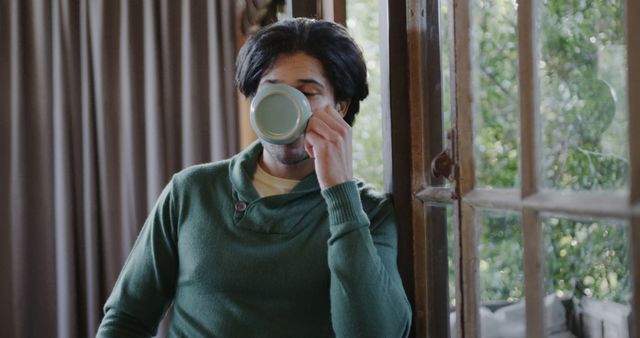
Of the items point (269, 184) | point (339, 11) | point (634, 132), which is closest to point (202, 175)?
point (269, 184)

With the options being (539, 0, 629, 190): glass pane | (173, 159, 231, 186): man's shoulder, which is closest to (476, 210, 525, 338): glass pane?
(539, 0, 629, 190): glass pane

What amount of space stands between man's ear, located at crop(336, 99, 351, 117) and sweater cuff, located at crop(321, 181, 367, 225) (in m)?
0.22

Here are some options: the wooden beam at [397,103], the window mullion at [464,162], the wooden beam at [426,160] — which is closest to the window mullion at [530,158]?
the window mullion at [464,162]

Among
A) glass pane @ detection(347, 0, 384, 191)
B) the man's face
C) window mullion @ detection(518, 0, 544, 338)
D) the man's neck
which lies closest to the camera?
window mullion @ detection(518, 0, 544, 338)

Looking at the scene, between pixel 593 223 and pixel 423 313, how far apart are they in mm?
540

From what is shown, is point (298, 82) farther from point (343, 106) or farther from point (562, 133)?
point (562, 133)

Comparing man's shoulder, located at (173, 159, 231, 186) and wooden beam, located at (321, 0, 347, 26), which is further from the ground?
wooden beam, located at (321, 0, 347, 26)

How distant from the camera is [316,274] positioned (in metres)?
1.07

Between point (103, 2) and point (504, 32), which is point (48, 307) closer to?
point (103, 2)

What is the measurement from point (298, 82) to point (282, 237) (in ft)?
0.91

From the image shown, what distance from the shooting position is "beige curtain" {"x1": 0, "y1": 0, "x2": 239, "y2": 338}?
180 centimetres

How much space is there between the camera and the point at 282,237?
110cm

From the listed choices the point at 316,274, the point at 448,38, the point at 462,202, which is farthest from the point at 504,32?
the point at 316,274

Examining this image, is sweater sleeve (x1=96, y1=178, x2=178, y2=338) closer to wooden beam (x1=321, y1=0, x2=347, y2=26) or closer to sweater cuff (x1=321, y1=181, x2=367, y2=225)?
sweater cuff (x1=321, y1=181, x2=367, y2=225)
